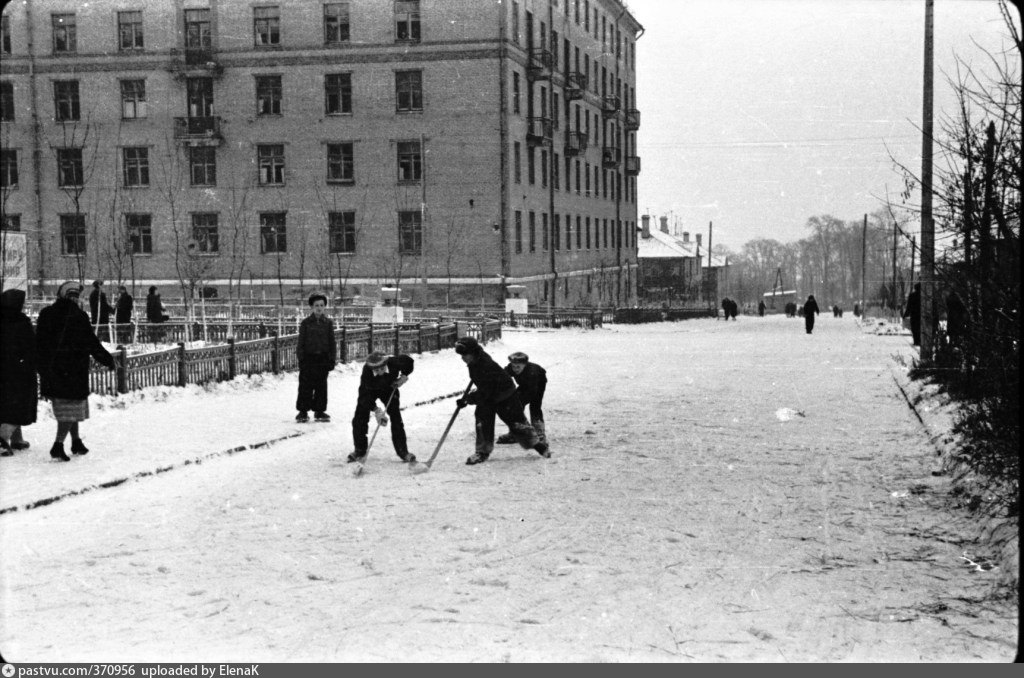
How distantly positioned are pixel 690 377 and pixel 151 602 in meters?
15.3

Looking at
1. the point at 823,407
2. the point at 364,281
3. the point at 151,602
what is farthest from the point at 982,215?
the point at 364,281

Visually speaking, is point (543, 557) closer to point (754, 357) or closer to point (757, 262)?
point (754, 357)

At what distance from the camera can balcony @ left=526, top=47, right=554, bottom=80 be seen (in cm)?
4256

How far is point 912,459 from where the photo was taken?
11.1 m

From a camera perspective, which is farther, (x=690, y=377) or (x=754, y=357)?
(x=754, y=357)

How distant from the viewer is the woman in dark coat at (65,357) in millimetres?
10516

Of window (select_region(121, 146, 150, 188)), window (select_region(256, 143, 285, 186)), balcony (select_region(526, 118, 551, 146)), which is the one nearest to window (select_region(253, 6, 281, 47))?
window (select_region(256, 143, 285, 186))

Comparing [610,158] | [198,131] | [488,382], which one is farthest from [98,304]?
[610,158]

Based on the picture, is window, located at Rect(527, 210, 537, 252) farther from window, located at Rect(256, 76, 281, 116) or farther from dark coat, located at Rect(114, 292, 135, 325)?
dark coat, located at Rect(114, 292, 135, 325)

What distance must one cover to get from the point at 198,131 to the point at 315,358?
33343mm

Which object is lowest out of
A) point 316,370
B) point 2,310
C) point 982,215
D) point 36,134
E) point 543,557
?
point 543,557

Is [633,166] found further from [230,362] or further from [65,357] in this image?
[65,357]

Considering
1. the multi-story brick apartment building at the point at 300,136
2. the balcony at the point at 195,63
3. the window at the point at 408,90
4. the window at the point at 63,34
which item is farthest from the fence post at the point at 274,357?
the window at the point at 63,34

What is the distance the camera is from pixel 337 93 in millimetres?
43219
